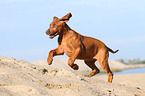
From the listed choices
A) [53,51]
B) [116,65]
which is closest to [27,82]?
[53,51]

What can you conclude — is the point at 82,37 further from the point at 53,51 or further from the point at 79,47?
the point at 53,51

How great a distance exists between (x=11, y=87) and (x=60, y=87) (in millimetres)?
932

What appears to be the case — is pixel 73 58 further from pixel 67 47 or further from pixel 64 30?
pixel 64 30

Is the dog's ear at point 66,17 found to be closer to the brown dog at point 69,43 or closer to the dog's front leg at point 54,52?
the brown dog at point 69,43

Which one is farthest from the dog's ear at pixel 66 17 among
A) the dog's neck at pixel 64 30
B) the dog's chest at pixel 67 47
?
the dog's chest at pixel 67 47

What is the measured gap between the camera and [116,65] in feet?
107

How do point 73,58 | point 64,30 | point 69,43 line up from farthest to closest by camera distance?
point 64,30
point 69,43
point 73,58

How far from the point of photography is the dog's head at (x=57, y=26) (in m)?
5.70

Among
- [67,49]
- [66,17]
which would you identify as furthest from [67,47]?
[66,17]

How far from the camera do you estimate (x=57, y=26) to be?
572cm

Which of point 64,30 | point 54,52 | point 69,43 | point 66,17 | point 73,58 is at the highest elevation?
point 66,17

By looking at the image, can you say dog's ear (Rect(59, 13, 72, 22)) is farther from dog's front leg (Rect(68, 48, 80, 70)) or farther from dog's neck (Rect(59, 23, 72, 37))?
dog's front leg (Rect(68, 48, 80, 70))

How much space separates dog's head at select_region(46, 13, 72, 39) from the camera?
5.70m

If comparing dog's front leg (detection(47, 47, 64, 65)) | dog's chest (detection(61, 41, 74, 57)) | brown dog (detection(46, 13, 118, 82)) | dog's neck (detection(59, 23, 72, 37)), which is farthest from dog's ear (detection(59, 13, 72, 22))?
dog's front leg (detection(47, 47, 64, 65))
